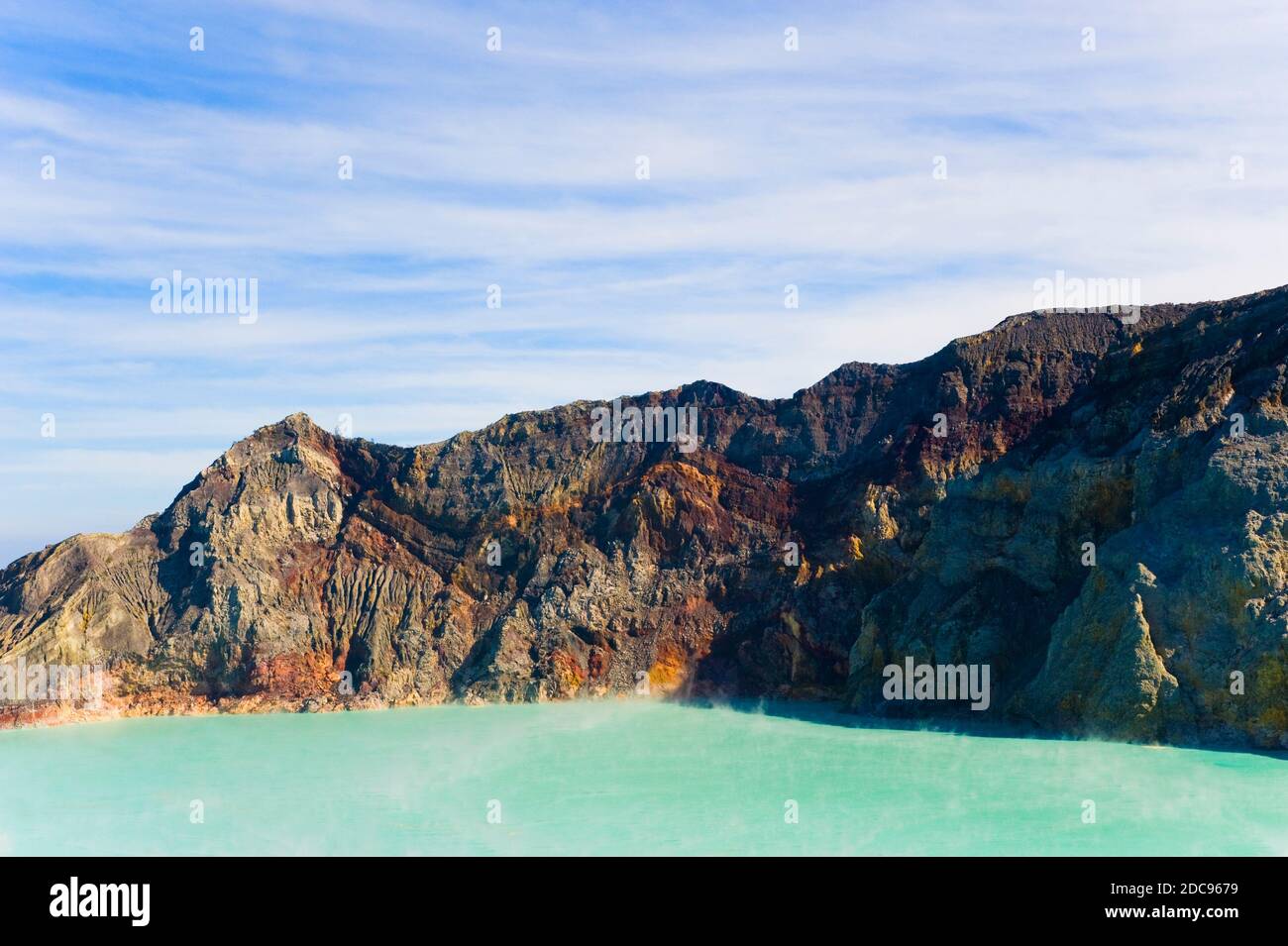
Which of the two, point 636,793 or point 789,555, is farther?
point 789,555

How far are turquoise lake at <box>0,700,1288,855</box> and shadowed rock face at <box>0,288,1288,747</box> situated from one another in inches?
134

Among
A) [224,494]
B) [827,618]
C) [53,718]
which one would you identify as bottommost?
[53,718]

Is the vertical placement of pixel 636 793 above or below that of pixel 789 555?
below

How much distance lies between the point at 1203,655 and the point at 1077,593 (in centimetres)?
469

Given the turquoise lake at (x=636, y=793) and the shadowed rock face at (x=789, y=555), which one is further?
the shadowed rock face at (x=789, y=555)

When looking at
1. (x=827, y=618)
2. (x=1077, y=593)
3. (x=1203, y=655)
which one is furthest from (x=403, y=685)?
(x=1203, y=655)

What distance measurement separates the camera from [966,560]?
3519 centimetres

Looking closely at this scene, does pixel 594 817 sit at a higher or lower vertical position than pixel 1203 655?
lower

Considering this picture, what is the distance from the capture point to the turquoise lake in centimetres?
2000

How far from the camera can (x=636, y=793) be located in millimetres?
24344

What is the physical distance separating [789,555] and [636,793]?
20370 mm

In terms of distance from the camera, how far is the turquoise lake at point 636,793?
20000 mm

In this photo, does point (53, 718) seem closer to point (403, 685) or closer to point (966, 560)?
point (403, 685)

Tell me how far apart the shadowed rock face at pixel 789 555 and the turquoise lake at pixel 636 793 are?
134 inches
